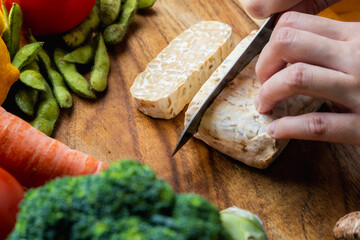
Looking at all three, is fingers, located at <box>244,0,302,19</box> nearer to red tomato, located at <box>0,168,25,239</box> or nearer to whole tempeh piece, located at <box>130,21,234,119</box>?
whole tempeh piece, located at <box>130,21,234,119</box>

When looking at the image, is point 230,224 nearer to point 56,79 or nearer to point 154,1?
point 56,79

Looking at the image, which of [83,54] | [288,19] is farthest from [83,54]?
[288,19]

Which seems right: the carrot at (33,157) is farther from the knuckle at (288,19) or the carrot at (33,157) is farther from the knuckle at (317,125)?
the knuckle at (288,19)

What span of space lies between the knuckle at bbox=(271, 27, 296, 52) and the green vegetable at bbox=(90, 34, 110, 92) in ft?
3.20

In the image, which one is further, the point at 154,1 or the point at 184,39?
the point at 154,1

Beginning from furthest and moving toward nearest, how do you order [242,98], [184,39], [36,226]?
1. [184,39]
2. [242,98]
3. [36,226]

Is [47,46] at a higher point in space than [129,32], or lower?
higher

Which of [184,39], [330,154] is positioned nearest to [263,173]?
[330,154]

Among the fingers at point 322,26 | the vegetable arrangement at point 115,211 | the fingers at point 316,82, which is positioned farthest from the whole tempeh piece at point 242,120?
the vegetable arrangement at point 115,211

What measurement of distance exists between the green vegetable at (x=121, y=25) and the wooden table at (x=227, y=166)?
0.17m

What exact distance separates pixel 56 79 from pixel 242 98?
102 centimetres

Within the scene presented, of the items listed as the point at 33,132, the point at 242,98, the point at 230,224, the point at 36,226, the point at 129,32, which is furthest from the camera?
the point at 129,32

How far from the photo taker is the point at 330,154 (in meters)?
2.02

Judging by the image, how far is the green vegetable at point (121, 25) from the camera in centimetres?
236
